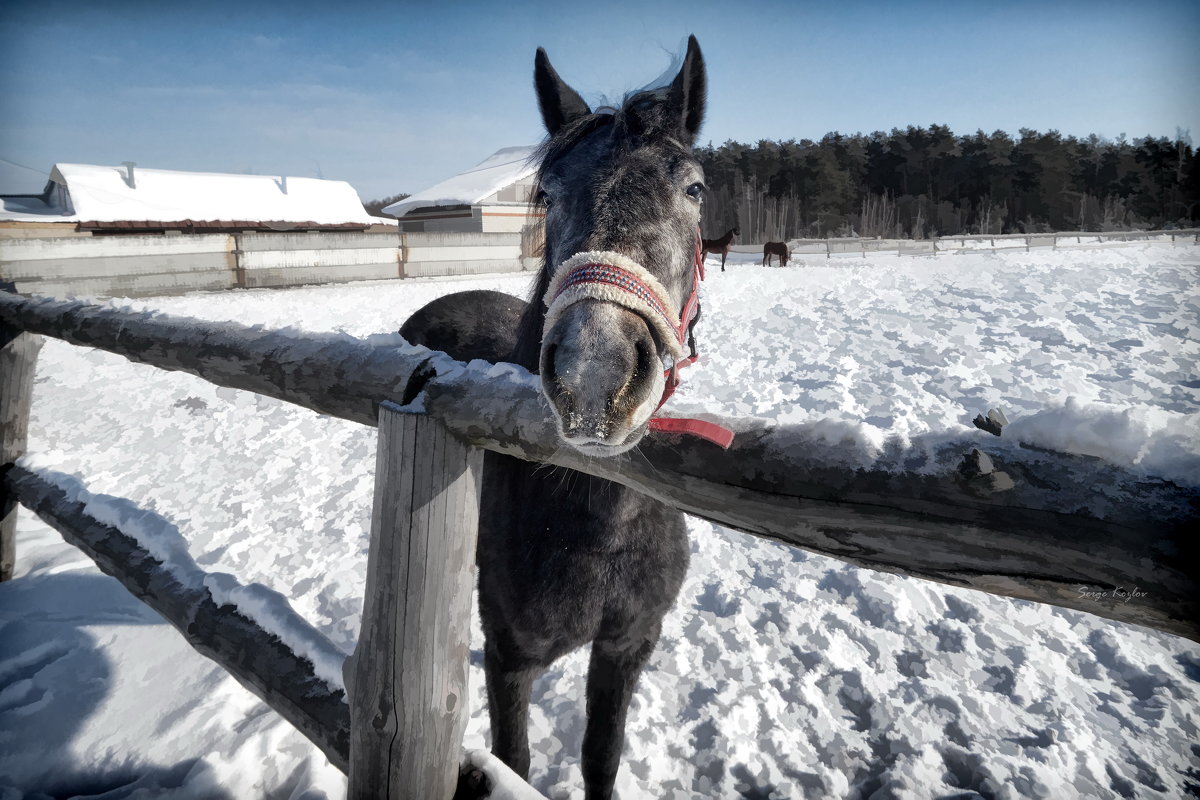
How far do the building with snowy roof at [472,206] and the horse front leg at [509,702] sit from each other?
79.7 feet

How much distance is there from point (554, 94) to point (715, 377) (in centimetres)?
502

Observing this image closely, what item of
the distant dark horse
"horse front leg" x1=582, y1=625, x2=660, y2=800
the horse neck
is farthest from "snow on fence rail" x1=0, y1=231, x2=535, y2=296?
"horse front leg" x1=582, y1=625, x2=660, y2=800

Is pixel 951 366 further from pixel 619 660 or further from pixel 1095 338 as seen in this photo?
pixel 619 660

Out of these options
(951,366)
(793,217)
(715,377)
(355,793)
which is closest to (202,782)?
(355,793)

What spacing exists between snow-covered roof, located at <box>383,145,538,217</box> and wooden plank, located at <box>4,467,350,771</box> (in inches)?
920

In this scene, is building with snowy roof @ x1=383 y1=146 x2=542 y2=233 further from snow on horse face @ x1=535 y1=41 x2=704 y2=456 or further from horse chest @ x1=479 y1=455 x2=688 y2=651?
horse chest @ x1=479 y1=455 x2=688 y2=651

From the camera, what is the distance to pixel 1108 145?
1813 inches

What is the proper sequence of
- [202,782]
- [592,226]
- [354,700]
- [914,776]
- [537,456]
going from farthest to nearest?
[914,776], [202,782], [592,226], [354,700], [537,456]

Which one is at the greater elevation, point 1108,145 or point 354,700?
point 1108,145

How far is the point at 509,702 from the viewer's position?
1982mm

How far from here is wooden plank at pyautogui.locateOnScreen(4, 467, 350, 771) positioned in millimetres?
1552

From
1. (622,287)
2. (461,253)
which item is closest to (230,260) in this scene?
(461,253)

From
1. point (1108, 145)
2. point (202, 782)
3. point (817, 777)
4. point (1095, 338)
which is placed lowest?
point (817, 777)

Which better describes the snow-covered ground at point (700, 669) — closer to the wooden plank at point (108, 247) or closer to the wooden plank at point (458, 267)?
the wooden plank at point (108, 247)
